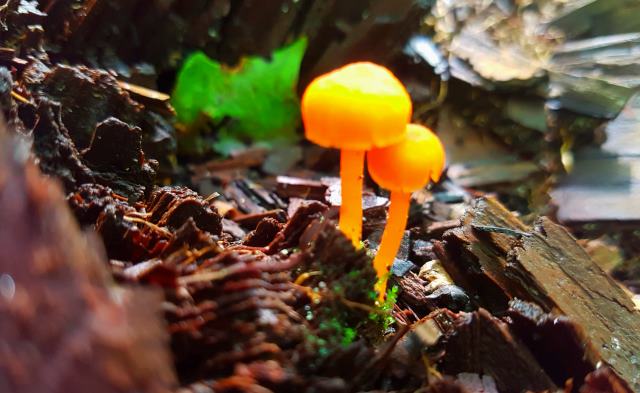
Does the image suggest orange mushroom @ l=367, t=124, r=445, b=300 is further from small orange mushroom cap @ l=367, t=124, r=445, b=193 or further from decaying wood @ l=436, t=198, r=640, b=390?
decaying wood @ l=436, t=198, r=640, b=390

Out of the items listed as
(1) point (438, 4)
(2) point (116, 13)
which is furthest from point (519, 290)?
(1) point (438, 4)

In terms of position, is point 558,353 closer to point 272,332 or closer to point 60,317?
point 272,332

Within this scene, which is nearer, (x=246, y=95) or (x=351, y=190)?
(x=351, y=190)

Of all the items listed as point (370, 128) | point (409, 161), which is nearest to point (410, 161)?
point (409, 161)

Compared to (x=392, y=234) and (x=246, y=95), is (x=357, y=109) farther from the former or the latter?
(x=246, y=95)

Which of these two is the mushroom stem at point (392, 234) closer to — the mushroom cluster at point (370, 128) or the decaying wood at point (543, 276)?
the mushroom cluster at point (370, 128)
